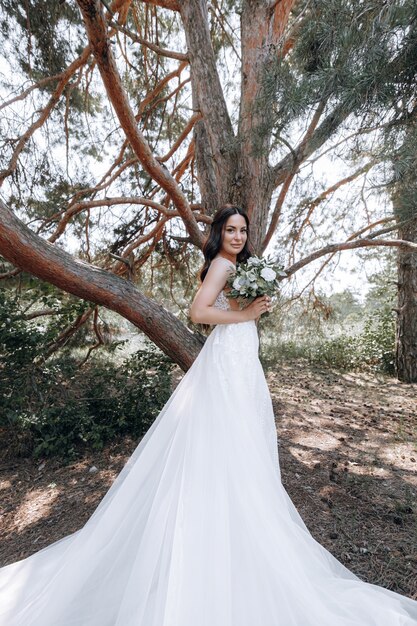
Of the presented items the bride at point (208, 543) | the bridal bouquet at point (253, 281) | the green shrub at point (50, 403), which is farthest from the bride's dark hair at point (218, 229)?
the green shrub at point (50, 403)

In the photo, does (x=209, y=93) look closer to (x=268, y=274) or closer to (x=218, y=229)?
(x=218, y=229)

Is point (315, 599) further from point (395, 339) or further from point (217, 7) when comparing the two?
point (395, 339)

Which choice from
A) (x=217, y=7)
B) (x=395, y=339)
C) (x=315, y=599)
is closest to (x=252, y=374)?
(x=315, y=599)

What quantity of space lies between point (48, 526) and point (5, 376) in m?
1.76

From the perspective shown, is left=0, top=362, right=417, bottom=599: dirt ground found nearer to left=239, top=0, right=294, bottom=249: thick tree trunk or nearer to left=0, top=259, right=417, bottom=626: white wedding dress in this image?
left=0, top=259, right=417, bottom=626: white wedding dress

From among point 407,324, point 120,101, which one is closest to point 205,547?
point 120,101

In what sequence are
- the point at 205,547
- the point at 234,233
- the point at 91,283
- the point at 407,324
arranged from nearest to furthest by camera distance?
the point at 205,547 < the point at 234,233 < the point at 91,283 < the point at 407,324

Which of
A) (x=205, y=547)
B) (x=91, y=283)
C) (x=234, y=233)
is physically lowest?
(x=205, y=547)

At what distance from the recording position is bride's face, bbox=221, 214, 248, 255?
264cm

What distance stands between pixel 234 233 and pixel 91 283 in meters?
1.28

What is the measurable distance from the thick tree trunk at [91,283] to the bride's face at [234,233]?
1050 millimetres

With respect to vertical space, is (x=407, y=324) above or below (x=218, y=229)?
below

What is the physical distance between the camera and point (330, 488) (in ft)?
11.1

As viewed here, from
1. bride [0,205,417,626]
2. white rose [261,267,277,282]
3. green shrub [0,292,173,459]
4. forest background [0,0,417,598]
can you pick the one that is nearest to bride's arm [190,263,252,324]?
bride [0,205,417,626]
